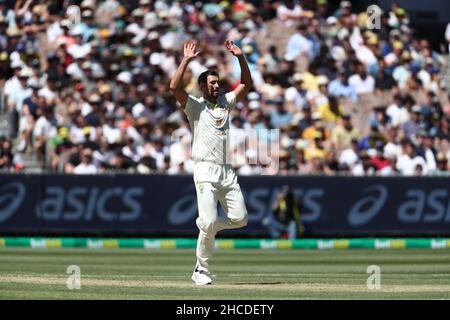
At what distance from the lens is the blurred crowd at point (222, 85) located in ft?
81.8

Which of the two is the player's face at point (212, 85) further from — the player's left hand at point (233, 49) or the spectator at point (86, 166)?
the spectator at point (86, 166)

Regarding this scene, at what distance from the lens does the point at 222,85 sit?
1000 inches

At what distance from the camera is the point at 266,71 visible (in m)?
26.6

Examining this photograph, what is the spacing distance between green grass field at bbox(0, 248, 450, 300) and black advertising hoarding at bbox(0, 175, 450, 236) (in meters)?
2.14

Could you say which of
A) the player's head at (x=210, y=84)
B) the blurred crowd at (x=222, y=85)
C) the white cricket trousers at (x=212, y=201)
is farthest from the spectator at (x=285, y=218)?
the player's head at (x=210, y=84)

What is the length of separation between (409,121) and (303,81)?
232 centimetres

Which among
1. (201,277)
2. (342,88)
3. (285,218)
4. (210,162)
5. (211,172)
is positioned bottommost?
(285,218)

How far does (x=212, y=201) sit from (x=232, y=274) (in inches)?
106

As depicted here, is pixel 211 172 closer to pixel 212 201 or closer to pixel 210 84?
pixel 212 201

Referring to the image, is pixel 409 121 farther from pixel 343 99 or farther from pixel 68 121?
pixel 68 121

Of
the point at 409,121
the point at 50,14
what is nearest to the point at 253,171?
the point at 409,121

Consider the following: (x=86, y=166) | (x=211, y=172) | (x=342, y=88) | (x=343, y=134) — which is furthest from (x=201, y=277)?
(x=342, y=88)

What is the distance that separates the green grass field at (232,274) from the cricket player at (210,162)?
0.64 metres

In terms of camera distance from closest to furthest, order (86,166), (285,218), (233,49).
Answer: (233,49), (285,218), (86,166)
